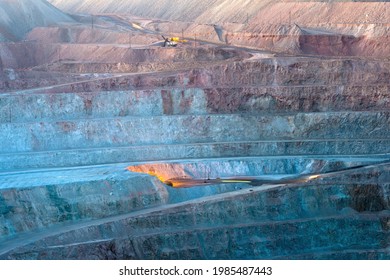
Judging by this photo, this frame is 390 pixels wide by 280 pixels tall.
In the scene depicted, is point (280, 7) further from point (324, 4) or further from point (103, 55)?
point (103, 55)

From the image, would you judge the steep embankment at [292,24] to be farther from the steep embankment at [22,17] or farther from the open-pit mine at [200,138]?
the steep embankment at [22,17]

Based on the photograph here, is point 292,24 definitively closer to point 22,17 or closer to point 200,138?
point 200,138

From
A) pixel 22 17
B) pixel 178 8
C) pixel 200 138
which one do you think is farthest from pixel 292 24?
pixel 22 17

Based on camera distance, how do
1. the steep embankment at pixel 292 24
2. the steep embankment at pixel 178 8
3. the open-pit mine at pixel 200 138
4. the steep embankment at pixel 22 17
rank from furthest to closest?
the steep embankment at pixel 178 8 < the steep embankment at pixel 22 17 < the steep embankment at pixel 292 24 < the open-pit mine at pixel 200 138

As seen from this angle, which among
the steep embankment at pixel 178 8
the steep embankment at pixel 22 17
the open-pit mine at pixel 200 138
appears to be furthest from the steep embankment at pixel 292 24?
the steep embankment at pixel 22 17

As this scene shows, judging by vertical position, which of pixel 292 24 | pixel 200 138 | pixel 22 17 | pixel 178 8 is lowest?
pixel 200 138

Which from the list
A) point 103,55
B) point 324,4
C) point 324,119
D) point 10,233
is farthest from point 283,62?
point 10,233

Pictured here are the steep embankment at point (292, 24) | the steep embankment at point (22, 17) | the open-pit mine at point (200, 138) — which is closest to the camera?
the open-pit mine at point (200, 138)

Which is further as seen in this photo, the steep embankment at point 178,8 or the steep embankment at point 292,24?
the steep embankment at point 178,8
